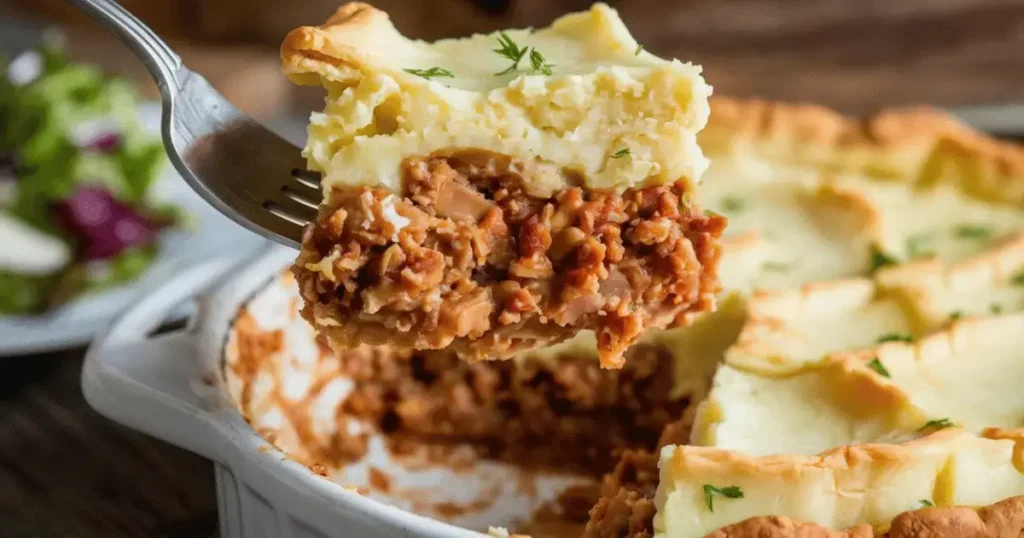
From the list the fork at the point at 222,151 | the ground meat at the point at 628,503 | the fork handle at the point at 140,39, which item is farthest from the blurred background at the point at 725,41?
the ground meat at the point at 628,503

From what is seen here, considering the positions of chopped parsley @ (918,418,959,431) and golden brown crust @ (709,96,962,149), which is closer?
chopped parsley @ (918,418,959,431)

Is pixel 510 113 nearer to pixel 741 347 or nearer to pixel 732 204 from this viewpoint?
pixel 741 347

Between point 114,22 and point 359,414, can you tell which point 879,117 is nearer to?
point 359,414

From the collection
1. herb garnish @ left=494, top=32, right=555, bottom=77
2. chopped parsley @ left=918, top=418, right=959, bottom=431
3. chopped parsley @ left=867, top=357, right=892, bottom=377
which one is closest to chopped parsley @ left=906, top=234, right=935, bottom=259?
chopped parsley @ left=867, top=357, right=892, bottom=377

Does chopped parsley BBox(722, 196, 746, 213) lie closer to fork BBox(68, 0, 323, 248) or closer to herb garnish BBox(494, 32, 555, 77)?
herb garnish BBox(494, 32, 555, 77)

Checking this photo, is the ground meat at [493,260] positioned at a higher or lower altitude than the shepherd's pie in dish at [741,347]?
higher

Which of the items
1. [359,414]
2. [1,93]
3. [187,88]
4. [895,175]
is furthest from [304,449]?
[1,93]

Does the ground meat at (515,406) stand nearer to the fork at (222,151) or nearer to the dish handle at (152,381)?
the dish handle at (152,381)
